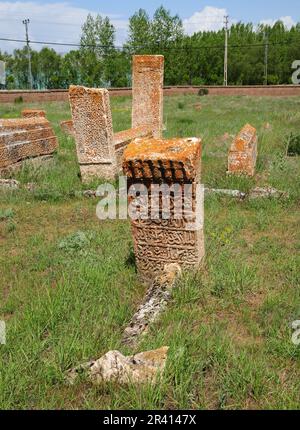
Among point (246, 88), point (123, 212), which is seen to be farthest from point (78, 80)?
point (123, 212)

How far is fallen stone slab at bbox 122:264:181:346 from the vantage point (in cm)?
308

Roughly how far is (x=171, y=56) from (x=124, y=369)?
63882 mm

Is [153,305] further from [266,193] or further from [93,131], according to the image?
[93,131]

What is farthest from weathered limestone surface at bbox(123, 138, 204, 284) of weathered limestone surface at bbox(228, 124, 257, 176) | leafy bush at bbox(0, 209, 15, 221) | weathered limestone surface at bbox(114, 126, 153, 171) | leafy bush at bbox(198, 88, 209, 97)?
leafy bush at bbox(198, 88, 209, 97)

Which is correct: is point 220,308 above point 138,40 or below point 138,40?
below

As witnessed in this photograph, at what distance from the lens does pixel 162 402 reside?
2436 millimetres

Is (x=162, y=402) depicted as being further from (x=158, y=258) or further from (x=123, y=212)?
(x=123, y=212)

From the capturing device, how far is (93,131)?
785cm

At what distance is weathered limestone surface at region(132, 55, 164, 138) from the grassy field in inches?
210

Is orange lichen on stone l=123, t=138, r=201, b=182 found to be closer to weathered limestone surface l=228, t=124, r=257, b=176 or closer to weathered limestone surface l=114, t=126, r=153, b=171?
weathered limestone surface l=228, t=124, r=257, b=176

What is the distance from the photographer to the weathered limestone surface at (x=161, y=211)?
12.2 feet

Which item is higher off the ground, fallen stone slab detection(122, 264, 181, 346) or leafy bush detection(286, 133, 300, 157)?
leafy bush detection(286, 133, 300, 157)

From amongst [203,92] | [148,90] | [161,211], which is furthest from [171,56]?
[161,211]
